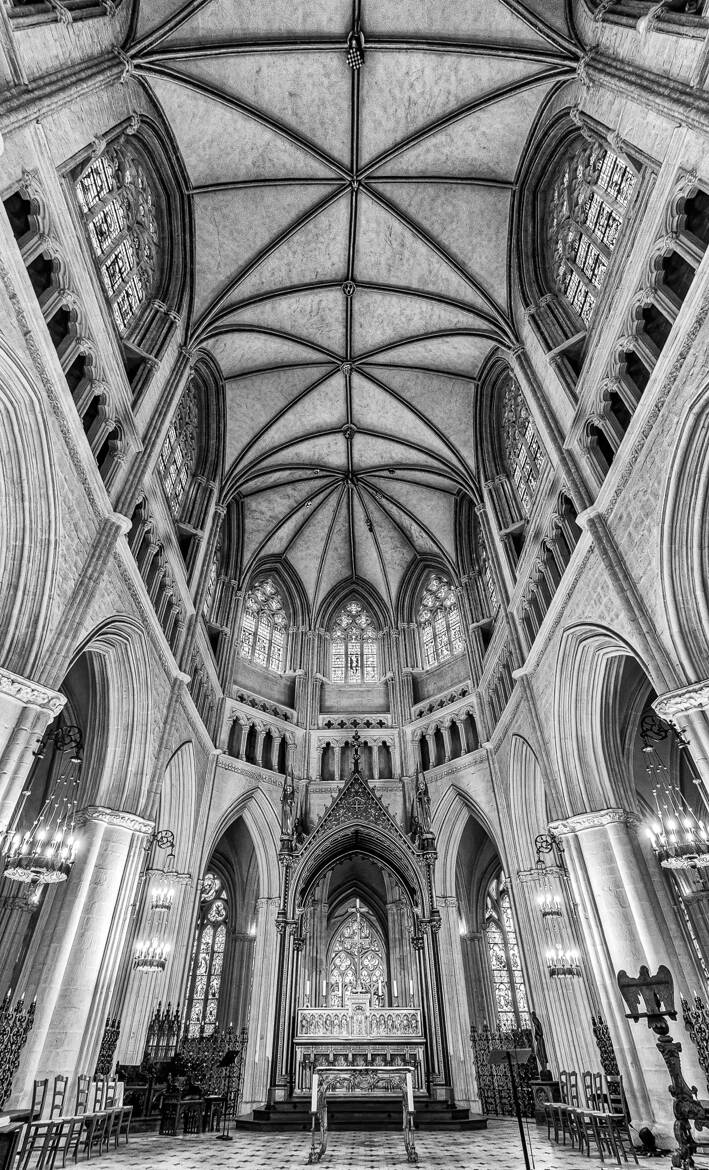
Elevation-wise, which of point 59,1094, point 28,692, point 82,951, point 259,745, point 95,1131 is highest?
point 259,745

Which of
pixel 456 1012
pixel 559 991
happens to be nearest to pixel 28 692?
pixel 559 991

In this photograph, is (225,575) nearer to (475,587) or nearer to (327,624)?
(327,624)

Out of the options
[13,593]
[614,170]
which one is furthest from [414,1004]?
[614,170]

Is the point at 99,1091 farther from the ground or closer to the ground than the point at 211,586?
closer to the ground

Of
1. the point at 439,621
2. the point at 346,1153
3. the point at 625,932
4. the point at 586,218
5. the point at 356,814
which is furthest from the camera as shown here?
the point at 439,621

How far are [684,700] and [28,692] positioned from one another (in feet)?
31.7

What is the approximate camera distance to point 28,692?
358 inches

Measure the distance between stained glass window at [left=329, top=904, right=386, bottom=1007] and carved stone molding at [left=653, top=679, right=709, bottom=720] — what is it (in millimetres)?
19045

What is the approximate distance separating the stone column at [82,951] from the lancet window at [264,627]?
11883 millimetres

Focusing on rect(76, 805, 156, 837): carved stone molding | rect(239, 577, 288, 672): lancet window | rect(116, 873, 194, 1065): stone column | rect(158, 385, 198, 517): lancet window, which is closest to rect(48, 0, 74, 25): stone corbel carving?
rect(158, 385, 198, 517): lancet window

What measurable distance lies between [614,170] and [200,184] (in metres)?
10.2

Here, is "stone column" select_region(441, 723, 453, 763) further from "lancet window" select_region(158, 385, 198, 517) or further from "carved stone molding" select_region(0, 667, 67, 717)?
"carved stone molding" select_region(0, 667, 67, 717)

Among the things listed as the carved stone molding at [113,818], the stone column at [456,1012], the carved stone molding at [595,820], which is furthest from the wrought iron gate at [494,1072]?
the carved stone molding at [113,818]

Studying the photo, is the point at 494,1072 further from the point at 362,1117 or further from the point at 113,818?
the point at 113,818
